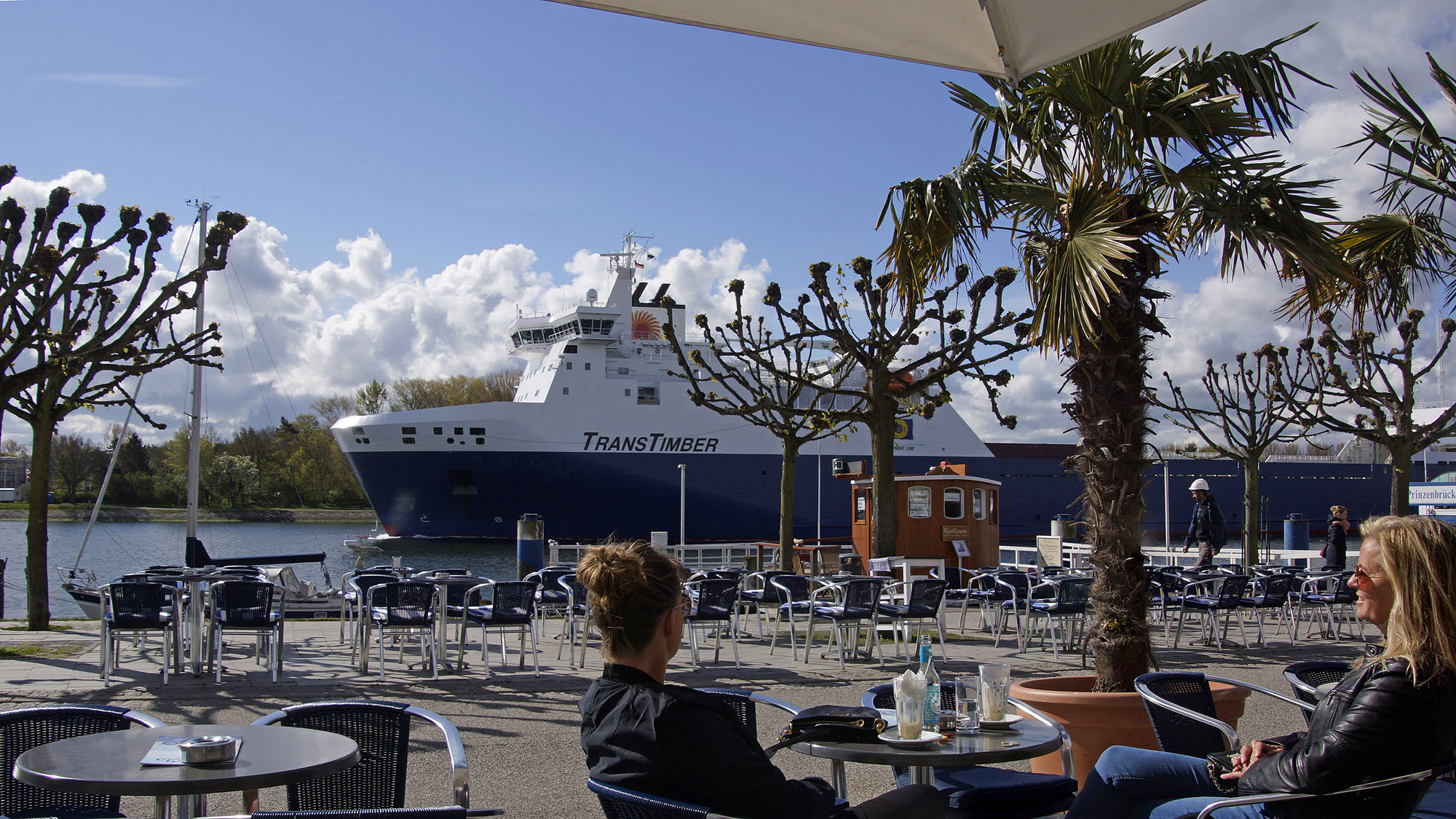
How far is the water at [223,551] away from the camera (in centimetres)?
1866

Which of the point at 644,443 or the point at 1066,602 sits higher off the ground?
the point at 644,443

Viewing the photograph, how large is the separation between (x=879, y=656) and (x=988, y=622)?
275 cm

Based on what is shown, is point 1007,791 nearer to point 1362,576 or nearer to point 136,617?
point 1362,576

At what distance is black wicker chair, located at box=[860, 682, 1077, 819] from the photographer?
2.06 meters

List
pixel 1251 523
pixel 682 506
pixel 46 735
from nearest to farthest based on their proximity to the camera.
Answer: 1. pixel 46 735
2. pixel 1251 523
3. pixel 682 506

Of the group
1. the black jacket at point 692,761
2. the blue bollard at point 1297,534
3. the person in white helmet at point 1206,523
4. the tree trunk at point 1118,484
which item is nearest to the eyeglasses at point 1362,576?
the black jacket at point 692,761

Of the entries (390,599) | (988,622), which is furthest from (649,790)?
(988,622)

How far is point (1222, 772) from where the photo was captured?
1943 millimetres

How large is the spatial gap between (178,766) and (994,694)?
5.40ft

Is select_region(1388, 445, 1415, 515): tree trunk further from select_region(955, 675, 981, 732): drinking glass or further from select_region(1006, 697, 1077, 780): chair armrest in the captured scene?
select_region(955, 675, 981, 732): drinking glass

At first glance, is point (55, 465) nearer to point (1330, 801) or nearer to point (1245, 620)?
point (1245, 620)

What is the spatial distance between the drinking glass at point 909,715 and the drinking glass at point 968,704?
14cm

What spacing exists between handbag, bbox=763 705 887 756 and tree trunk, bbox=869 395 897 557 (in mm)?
6708

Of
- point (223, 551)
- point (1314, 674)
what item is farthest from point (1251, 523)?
point (223, 551)
